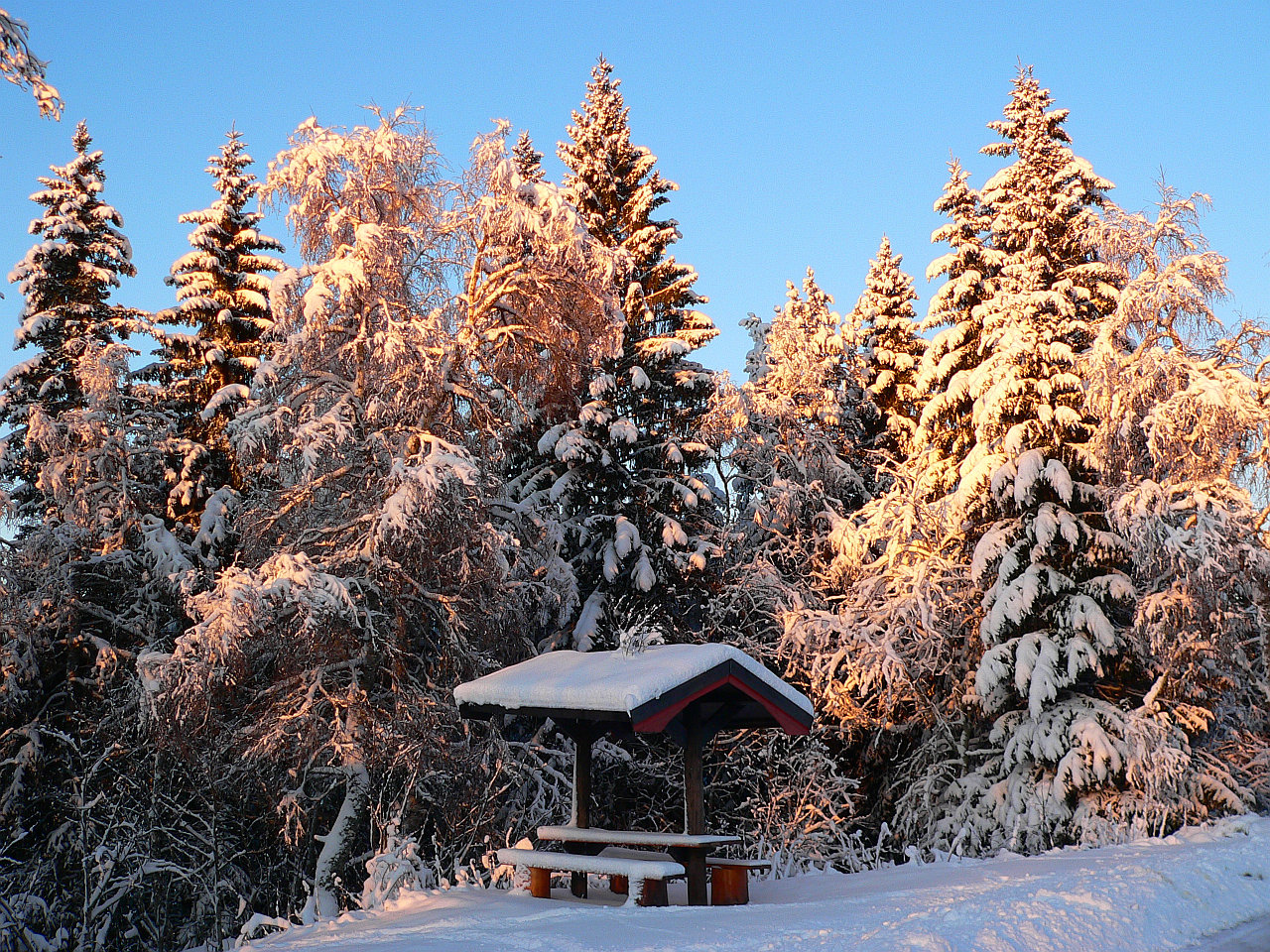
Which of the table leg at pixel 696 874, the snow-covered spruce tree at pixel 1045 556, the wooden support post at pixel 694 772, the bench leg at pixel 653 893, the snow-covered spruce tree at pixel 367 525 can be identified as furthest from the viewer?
the snow-covered spruce tree at pixel 1045 556

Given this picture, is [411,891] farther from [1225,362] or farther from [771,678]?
[1225,362]

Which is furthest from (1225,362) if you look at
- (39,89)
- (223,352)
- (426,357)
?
(223,352)

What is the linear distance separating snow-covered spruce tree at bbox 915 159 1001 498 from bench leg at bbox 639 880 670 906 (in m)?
11.9

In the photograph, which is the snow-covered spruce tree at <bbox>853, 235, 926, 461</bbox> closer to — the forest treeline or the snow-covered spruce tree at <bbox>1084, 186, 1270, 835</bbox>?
the forest treeline

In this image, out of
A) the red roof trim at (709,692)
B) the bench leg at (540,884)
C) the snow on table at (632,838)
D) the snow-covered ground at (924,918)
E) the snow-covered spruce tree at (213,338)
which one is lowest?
the bench leg at (540,884)

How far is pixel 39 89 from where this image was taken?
24.9 feet

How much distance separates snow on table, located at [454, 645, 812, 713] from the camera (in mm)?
9727

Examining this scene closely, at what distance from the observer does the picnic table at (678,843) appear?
10.1m

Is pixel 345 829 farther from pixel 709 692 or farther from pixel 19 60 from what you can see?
pixel 19 60

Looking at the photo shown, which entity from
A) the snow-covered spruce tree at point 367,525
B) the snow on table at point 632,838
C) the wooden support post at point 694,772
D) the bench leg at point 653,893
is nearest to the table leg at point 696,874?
the snow on table at point 632,838

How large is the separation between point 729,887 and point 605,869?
A: 131cm

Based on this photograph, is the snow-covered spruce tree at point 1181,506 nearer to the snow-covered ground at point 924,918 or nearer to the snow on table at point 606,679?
the snow-covered ground at point 924,918

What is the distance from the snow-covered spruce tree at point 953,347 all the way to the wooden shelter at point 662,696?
9.95m

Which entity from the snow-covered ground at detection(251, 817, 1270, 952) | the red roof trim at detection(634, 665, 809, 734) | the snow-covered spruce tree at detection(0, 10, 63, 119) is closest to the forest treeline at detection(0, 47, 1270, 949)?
the red roof trim at detection(634, 665, 809, 734)
